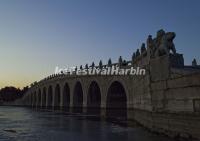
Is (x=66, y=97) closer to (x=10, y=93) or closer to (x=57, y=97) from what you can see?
(x=57, y=97)

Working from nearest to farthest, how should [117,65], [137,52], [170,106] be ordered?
[170,106], [137,52], [117,65]

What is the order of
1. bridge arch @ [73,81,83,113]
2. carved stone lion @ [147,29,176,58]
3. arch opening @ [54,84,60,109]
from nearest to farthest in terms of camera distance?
carved stone lion @ [147,29,176,58]
bridge arch @ [73,81,83,113]
arch opening @ [54,84,60,109]

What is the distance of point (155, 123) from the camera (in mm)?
21391

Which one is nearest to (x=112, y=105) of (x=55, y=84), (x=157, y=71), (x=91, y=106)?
(x=91, y=106)

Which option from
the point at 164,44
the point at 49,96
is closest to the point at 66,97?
the point at 49,96

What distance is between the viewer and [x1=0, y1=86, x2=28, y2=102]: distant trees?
6033 inches

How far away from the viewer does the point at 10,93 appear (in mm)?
156000

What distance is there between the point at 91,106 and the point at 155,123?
127ft

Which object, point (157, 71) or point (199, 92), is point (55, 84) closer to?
point (157, 71)

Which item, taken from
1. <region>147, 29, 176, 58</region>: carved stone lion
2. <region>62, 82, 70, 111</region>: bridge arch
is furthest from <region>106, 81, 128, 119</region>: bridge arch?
<region>147, 29, 176, 58</region>: carved stone lion

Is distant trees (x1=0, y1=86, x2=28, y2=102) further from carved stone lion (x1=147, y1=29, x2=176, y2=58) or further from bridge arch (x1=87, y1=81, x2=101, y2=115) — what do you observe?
carved stone lion (x1=147, y1=29, x2=176, y2=58)

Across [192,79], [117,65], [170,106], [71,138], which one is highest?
[117,65]

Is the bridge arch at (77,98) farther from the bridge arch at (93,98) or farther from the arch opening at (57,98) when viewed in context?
the arch opening at (57,98)

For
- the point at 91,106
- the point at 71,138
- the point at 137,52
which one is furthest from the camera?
the point at 91,106
